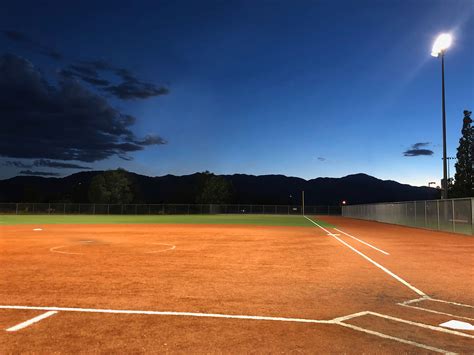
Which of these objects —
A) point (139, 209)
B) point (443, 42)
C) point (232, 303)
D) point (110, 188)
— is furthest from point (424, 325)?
point (110, 188)

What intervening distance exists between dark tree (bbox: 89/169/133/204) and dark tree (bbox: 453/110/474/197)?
73002 mm

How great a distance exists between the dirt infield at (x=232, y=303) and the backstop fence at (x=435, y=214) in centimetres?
1336

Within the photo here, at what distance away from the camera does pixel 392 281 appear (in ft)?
34.1

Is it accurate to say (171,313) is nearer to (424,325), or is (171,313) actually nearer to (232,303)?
(232,303)

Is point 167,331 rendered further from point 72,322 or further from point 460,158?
point 460,158

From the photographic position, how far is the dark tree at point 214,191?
127312 millimetres

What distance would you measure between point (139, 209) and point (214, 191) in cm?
4500

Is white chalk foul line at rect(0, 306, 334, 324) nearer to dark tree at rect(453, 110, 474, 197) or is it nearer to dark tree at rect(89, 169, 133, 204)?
dark tree at rect(453, 110, 474, 197)

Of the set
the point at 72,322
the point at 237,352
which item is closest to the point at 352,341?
the point at 237,352

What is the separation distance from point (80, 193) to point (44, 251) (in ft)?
484

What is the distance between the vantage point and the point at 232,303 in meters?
7.96

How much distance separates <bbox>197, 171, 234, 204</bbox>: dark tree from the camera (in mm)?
127312

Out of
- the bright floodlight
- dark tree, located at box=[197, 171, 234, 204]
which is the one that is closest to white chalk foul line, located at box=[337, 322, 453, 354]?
the bright floodlight

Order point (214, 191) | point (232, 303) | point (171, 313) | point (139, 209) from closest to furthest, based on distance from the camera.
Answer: point (171, 313)
point (232, 303)
point (139, 209)
point (214, 191)
